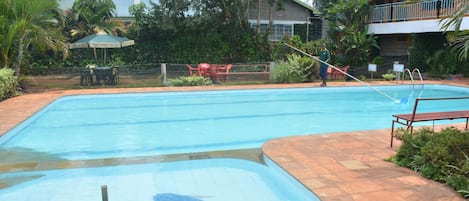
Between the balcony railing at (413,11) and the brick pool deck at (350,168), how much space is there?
1106 cm

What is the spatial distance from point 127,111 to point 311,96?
6011 millimetres

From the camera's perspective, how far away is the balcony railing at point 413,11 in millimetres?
16172

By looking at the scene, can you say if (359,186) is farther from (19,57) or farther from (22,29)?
(19,57)

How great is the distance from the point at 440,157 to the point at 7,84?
10961 millimetres

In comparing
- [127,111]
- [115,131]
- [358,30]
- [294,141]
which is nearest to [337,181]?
[294,141]

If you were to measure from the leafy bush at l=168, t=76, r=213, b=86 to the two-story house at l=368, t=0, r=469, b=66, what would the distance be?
8.03 meters

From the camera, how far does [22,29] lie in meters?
12.2

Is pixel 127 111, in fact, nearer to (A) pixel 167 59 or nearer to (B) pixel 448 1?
(A) pixel 167 59

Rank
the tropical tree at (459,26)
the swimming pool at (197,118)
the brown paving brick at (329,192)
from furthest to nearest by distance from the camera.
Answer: the swimming pool at (197,118) < the tropical tree at (459,26) < the brown paving brick at (329,192)

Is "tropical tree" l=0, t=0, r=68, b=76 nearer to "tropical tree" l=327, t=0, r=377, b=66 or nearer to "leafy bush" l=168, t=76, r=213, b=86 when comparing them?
"leafy bush" l=168, t=76, r=213, b=86

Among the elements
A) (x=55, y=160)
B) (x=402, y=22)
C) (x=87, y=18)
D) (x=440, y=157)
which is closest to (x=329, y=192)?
(x=440, y=157)

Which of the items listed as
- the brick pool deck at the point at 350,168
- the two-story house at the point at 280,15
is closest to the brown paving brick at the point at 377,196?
the brick pool deck at the point at 350,168

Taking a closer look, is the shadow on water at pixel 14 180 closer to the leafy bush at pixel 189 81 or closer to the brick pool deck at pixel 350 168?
the brick pool deck at pixel 350 168

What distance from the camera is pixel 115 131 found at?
28.4 feet
